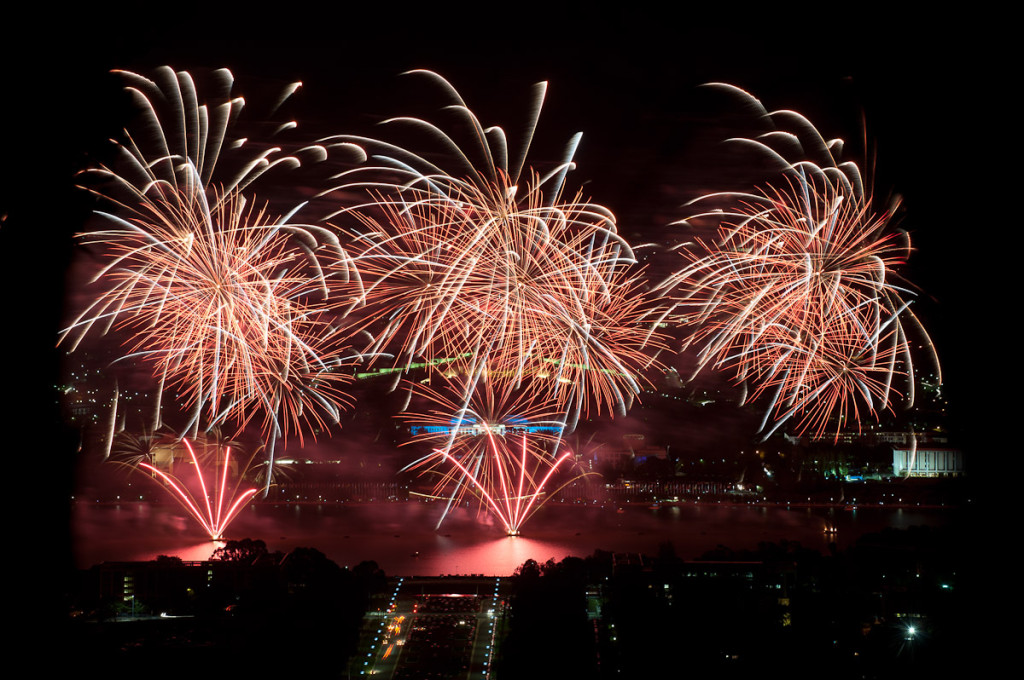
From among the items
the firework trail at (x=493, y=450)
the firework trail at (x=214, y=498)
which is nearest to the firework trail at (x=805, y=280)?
the firework trail at (x=493, y=450)

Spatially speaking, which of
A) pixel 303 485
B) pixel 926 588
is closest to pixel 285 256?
pixel 926 588

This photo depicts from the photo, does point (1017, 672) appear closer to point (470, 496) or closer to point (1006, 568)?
point (1006, 568)

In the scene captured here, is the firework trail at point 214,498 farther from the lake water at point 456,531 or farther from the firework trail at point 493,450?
the firework trail at point 493,450

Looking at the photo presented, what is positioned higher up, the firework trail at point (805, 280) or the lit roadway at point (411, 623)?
the firework trail at point (805, 280)

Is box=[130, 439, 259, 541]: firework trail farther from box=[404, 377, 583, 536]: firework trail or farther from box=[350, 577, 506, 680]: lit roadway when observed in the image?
box=[350, 577, 506, 680]: lit roadway

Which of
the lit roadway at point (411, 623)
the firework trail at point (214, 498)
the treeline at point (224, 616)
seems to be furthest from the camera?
the firework trail at point (214, 498)
